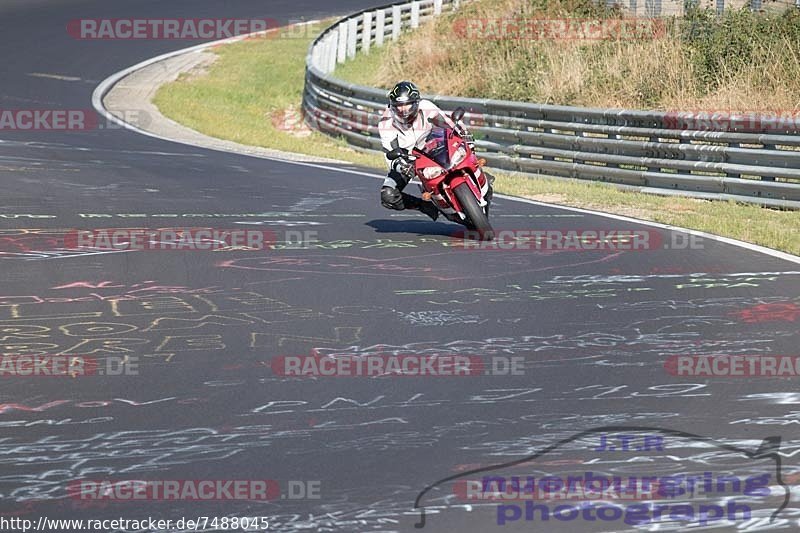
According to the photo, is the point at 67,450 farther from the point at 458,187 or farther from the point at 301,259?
the point at 458,187

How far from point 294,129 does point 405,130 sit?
14.3 metres

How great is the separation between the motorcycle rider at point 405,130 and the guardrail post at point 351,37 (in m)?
21.2

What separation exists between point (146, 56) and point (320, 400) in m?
30.1

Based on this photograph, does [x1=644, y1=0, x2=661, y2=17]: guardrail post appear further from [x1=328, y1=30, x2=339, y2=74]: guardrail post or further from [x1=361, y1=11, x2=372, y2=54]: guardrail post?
[x1=361, y1=11, x2=372, y2=54]: guardrail post

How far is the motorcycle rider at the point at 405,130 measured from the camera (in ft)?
45.9

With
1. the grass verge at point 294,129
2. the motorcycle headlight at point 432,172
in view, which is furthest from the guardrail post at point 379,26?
the motorcycle headlight at point 432,172

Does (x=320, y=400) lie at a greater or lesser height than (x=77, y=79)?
lesser

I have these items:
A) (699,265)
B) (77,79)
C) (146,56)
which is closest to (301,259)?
(699,265)


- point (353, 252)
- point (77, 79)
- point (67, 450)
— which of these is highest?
point (77, 79)

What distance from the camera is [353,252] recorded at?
13.6m

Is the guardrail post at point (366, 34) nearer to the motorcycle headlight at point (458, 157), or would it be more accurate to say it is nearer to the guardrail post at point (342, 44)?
the guardrail post at point (342, 44)

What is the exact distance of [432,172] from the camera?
13977 millimetres

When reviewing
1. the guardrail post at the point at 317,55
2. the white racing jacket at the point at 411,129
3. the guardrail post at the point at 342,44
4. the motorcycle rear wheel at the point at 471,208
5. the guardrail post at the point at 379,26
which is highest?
the guardrail post at the point at 379,26

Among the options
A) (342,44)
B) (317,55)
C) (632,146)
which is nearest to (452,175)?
(632,146)
